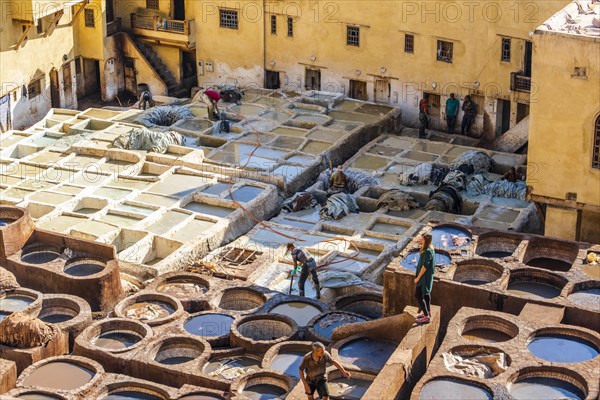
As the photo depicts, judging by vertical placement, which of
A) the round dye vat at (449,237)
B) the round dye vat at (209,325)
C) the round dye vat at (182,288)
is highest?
the round dye vat at (449,237)

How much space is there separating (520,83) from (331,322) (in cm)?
1634

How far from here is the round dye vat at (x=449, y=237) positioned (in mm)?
32312

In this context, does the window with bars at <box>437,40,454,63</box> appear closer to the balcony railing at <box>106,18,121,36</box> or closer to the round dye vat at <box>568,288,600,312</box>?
the balcony railing at <box>106,18,121,36</box>

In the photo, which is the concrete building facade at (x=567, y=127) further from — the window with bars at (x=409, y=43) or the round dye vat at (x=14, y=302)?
the round dye vat at (x=14, y=302)

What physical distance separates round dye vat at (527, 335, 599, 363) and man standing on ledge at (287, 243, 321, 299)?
7791mm

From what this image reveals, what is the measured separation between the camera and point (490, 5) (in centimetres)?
4522

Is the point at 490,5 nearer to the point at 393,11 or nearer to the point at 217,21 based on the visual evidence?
the point at 393,11

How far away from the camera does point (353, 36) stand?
48719 mm

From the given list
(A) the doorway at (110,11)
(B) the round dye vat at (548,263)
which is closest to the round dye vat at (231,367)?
(B) the round dye vat at (548,263)

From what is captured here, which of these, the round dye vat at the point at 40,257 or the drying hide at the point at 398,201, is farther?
the drying hide at the point at 398,201

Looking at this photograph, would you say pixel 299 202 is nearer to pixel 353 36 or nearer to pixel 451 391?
pixel 353 36

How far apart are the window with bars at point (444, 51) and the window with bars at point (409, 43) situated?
→ 1.05 m

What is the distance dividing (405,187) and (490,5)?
8007mm

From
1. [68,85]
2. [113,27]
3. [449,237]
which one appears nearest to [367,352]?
[449,237]
